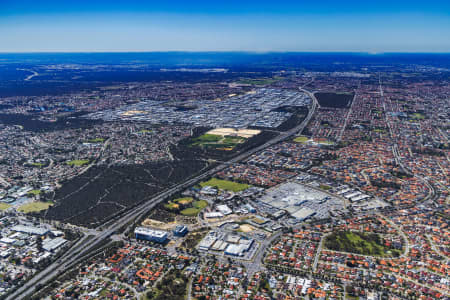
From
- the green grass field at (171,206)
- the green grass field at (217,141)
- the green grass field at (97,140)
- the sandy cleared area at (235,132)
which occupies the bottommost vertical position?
the green grass field at (171,206)

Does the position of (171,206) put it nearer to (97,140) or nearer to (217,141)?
(217,141)

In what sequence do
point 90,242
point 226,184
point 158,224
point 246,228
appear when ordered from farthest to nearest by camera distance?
point 226,184 < point 158,224 < point 246,228 < point 90,242

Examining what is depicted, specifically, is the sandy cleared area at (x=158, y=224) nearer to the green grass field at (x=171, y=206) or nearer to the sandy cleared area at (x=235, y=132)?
the green grass field at (x=171, y=206)

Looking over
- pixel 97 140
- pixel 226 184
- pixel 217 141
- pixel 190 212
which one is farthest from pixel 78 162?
pixel 190 212

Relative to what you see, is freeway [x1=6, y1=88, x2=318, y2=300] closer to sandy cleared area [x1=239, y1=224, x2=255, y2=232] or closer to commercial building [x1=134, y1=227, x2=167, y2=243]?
commercial building [x1=134, y1=227, x2=167, y2=243]

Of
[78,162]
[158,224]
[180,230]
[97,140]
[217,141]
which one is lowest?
[158,224]

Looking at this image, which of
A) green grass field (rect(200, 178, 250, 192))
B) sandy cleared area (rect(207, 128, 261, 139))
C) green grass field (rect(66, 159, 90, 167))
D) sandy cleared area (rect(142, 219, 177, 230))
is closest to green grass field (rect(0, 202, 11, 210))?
green grass field (rect(66, 159, 90, 167))

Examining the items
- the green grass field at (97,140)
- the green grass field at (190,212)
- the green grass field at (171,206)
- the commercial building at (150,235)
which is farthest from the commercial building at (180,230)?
the green grass field at (97,140)
